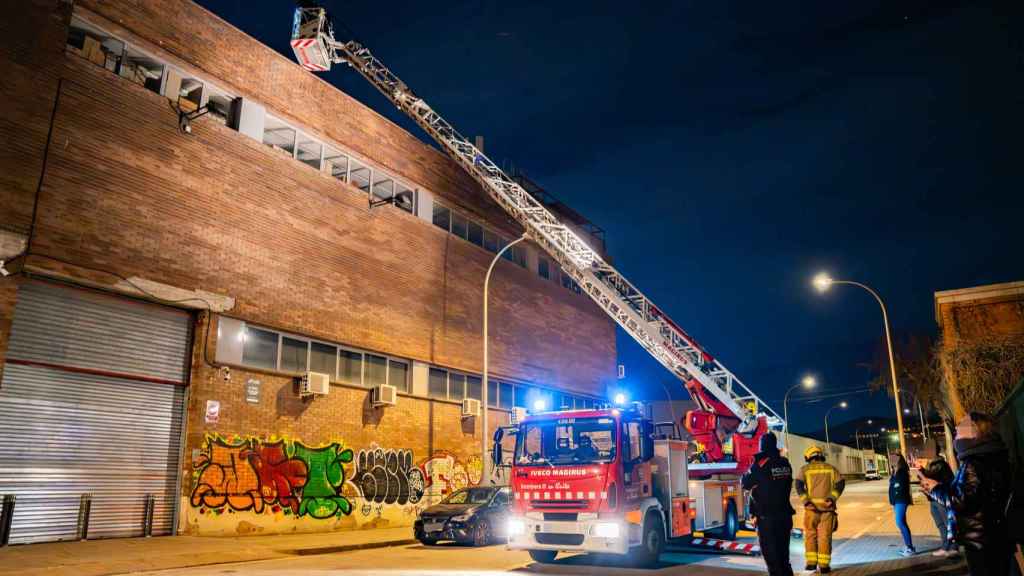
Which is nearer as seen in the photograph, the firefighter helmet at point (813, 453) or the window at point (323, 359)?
the firefighter helmet at point (813, 453)

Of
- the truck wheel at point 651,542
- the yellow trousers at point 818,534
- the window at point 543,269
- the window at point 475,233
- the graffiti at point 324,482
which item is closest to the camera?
the yellow trousers at point 818,534

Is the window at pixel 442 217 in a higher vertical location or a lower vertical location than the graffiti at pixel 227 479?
higher

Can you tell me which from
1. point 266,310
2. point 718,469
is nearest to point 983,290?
point 718,469

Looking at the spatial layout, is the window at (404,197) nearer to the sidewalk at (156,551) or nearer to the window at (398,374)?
the window at (398,374)

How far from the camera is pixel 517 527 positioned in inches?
454

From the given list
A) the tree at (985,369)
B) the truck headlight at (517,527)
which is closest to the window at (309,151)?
the truck headlight at (517,527)

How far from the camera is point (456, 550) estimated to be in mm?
14695

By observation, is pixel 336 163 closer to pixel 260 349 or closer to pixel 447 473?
pixel 260 349

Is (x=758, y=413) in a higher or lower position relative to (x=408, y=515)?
higher

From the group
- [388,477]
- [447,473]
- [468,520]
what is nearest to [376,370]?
[388,477]

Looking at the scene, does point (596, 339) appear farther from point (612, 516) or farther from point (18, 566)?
point (18, 566)

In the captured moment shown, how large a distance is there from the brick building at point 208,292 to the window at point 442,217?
0.33 meters

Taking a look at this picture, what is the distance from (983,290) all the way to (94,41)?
2936 cm

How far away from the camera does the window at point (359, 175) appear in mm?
22641
